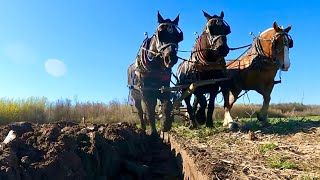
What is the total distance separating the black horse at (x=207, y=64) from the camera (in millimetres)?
8719

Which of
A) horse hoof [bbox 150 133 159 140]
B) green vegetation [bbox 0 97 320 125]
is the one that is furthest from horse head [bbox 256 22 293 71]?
green vegetation [bbox 0 97 320 125]

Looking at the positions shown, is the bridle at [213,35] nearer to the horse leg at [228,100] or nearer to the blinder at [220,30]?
the blinder at [220,30]

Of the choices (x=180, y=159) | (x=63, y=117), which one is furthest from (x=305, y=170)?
(x=63, y=117)

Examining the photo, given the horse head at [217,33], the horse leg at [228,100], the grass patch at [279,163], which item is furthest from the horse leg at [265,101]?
the grass patch at [279,163]

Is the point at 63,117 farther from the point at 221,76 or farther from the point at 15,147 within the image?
the point at 15,147

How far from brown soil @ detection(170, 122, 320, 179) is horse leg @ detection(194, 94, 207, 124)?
183 centimetres

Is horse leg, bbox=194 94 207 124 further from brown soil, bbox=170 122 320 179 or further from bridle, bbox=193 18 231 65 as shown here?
brown soil, bbox=170 122 320 179

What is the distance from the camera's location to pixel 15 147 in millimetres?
4711

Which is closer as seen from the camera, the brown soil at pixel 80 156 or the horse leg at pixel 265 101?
the brown soil at pixel 80 156

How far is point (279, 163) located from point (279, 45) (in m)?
4.94

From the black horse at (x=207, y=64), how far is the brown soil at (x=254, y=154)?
5.32ft

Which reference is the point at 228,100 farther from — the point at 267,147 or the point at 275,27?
the point at 267,147

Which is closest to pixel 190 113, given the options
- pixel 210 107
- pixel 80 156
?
pixel 210 107

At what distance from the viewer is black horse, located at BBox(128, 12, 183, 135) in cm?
848
